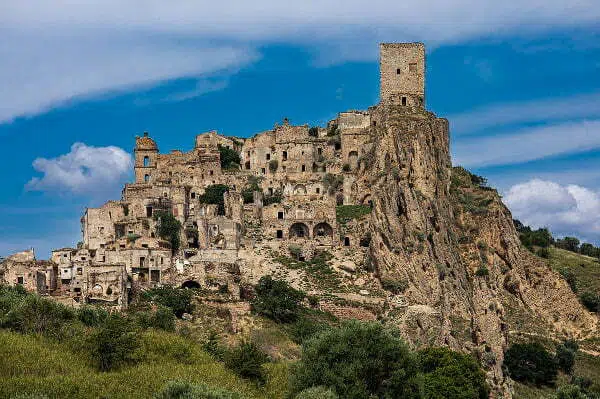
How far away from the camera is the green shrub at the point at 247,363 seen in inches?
2739

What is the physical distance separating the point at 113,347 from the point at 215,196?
4566 cm

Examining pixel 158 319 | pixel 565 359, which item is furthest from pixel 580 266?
pixel 158 319

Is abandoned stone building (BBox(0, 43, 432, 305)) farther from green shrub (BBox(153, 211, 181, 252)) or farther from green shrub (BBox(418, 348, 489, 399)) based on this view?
green shrub (BBox(418, 348, 489, 399))

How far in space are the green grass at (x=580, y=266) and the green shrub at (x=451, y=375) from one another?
3627 cm

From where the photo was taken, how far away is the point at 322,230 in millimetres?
103938

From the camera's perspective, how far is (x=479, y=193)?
381 feet

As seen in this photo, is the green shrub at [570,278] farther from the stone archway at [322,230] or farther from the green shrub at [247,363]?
the green shrub at [247,363]

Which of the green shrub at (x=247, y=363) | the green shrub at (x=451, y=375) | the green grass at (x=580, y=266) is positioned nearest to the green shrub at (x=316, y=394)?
the green shrub at (x=247, y=363)

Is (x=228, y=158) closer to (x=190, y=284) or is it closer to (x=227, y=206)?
(x=227, y=206)

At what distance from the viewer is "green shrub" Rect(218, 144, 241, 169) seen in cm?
12050

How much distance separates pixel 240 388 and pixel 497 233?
5252 cm

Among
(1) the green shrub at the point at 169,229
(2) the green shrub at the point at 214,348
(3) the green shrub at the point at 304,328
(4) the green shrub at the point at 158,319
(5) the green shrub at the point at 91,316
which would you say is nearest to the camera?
(2) the green shrub at the point at 214,348

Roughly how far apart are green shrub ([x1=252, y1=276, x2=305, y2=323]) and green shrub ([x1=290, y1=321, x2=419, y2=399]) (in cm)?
1906

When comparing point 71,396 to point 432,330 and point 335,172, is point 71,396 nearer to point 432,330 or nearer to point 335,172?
point 432,330
